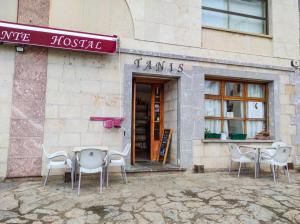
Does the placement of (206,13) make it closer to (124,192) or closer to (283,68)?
(283,68)

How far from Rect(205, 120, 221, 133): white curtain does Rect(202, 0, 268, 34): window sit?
104 inches

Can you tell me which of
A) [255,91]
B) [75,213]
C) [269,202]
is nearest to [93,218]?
[75,213]

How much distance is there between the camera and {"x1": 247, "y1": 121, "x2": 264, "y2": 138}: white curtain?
23.6 feet

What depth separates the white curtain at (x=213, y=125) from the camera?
6.86 m

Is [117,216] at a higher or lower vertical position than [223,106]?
lower

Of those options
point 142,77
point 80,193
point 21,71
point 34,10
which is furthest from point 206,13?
point 80,193

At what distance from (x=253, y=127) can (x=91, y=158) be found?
492cm

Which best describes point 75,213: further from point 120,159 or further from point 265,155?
point 265,155

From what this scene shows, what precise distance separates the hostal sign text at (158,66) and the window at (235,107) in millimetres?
1071

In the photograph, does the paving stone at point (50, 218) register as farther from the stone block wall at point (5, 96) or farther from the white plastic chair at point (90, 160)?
the stone block wall at point (5, 96)

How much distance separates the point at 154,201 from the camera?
13.1 ft

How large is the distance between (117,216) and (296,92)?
6.39 m

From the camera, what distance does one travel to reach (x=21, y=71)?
5.27 m

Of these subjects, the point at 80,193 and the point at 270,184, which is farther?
the point at 270,184
